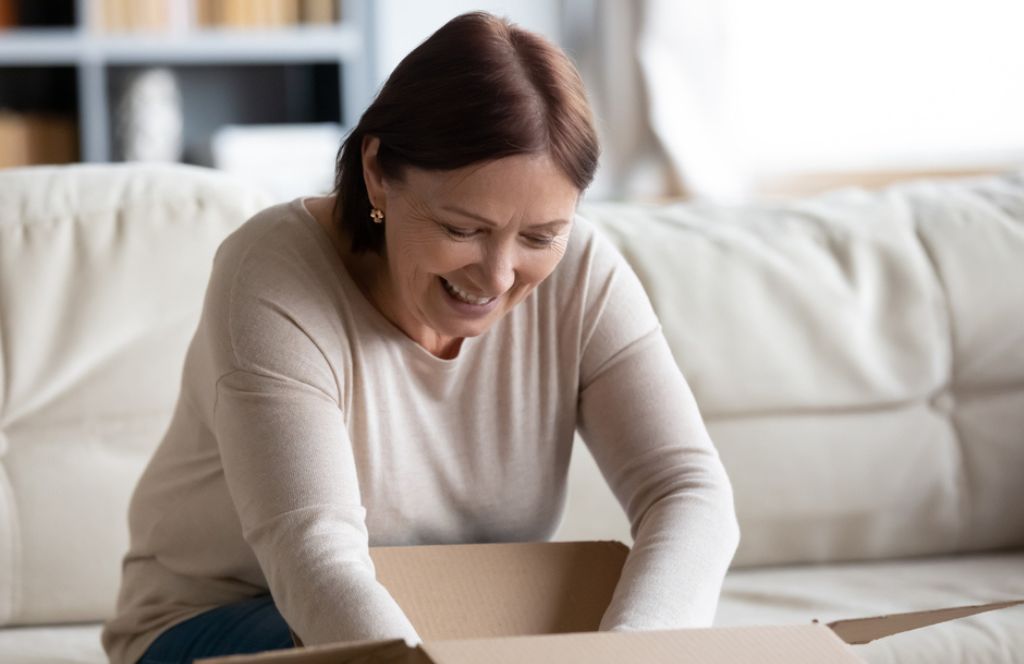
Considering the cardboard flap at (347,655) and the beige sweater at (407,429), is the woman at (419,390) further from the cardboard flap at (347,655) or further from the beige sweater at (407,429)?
the cardboard flap at (347,655)

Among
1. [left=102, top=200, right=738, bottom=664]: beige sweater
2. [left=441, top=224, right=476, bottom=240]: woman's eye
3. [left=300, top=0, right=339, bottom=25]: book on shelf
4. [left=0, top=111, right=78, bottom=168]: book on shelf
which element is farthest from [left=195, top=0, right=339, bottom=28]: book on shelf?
[left=441, top=224, right=476, bottom=240]: woman's eye

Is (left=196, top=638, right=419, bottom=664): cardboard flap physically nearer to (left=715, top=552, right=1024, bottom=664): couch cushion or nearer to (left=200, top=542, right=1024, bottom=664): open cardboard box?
(left=200, top=542, right=1024, bottom=664): open cardboard box

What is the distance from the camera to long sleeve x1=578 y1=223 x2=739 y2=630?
1.28 meters

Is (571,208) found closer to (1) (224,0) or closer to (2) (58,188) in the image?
(2) (58,188)

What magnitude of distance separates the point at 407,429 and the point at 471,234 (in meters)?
0.25

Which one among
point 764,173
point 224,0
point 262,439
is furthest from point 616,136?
point 262,439

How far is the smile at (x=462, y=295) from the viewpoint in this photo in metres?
1.24

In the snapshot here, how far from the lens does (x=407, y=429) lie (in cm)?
134

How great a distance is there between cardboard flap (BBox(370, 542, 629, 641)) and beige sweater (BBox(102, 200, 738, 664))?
0.13ft

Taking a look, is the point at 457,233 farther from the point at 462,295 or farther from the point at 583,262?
the point at 583,262

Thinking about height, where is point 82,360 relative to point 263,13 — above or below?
below

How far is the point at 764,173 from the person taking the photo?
11.3ft

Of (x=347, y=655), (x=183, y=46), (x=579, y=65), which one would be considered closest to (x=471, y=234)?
(x=347, y=655)

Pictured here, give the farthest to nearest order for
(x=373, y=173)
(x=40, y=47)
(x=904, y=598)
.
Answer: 1. (x=40, y=47)
2. (x=904, y=598)
3. (x=373, y=173)
